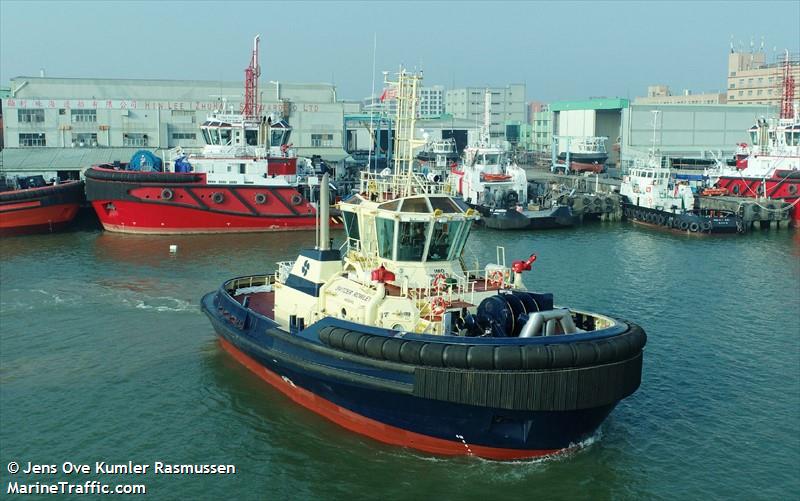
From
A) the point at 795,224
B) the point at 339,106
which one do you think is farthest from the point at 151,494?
the point at 339,106

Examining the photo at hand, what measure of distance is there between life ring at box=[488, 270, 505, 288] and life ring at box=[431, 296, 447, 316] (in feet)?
5.64

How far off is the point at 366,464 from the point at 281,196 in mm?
26668

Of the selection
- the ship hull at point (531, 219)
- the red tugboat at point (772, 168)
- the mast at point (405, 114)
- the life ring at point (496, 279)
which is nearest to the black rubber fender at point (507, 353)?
the life ring at point (496, 279)

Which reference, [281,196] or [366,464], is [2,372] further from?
[281,196]

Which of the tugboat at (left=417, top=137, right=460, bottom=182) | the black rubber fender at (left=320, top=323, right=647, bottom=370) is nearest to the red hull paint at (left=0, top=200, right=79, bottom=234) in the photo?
the black rubber fender at (left=320, top=323, right=647, bottom=370)

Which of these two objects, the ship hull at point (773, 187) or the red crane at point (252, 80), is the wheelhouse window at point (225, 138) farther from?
the ship hull at point (773, 187)

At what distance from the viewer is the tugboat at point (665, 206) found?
39.4m

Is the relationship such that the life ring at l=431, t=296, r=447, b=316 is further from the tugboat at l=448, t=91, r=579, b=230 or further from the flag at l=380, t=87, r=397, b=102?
the tugboat at l=448, t=91, r=579, b=230

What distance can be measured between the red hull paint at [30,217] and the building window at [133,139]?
1403 centimetres

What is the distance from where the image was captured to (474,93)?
13412 centimetres

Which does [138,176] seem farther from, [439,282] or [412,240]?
[439,282]

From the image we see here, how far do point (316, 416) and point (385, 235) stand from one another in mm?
3747

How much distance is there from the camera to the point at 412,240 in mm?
14445

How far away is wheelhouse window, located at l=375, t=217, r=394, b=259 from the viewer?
14383mm
